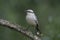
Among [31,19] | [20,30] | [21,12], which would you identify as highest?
[21,12]

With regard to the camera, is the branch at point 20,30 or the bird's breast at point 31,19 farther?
the bird's breast at point 31,19

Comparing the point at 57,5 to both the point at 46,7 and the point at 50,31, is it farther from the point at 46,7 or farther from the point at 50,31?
the point at 50,31

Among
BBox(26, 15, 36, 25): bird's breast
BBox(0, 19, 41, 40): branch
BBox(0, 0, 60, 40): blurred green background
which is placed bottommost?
BBox(0, 19, 41, 40): branch

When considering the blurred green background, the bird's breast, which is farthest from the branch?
the blurred green background

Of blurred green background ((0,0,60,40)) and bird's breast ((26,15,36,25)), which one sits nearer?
bird's breast ((26,15,36,25))

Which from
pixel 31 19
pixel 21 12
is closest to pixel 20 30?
pixel 31 19

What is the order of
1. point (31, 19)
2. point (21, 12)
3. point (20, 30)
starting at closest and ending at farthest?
1. point (20, 30)
2. point (31, 19)
3. point (21, 12)

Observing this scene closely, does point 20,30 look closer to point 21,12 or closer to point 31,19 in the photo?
point 31,19

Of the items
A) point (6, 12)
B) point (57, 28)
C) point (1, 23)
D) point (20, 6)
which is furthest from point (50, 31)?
point (20, 6)

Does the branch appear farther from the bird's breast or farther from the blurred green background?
the blurred green background

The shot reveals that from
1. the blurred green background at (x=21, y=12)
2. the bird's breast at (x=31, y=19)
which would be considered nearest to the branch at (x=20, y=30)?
the bird's breast at (x=31, y=19)

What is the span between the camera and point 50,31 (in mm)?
7949

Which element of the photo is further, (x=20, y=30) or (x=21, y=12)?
(x=21, y=12)

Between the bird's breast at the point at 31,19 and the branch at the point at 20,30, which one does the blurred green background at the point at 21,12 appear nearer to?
the bird's breast at the point at 31,19
